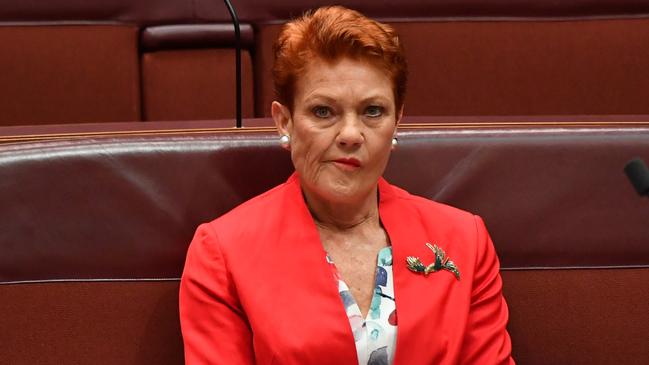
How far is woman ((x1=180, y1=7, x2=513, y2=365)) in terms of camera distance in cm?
74

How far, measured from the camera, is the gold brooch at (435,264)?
78 centimetres

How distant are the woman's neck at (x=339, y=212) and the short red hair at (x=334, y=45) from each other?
0.29ft

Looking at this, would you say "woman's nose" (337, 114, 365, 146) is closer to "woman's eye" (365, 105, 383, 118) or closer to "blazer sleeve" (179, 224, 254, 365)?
"woman's eye" (365, 105, 383, 118)

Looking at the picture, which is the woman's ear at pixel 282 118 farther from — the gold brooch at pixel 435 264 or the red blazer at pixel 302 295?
the gold brooch at pixel 435 264

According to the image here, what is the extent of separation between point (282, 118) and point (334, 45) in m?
0.08

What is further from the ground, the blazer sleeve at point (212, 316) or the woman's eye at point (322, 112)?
the woman's eye at point (322, 112)

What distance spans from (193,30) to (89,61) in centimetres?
15

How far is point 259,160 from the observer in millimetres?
858

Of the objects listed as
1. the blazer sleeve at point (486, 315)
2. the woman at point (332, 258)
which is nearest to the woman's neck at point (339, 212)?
the woman at point (332, 258)

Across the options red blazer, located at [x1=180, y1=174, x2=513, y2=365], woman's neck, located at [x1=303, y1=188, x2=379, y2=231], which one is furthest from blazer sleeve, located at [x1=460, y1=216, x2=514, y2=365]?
woman's neck, located at [x1=303, y1=188, x2=379, y2=231]

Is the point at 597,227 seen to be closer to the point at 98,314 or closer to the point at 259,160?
the point at 259,160

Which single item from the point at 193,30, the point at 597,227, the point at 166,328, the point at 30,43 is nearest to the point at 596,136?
the point at 597,227

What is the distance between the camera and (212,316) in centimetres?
75

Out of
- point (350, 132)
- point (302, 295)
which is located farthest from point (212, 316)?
point (350, 132)
